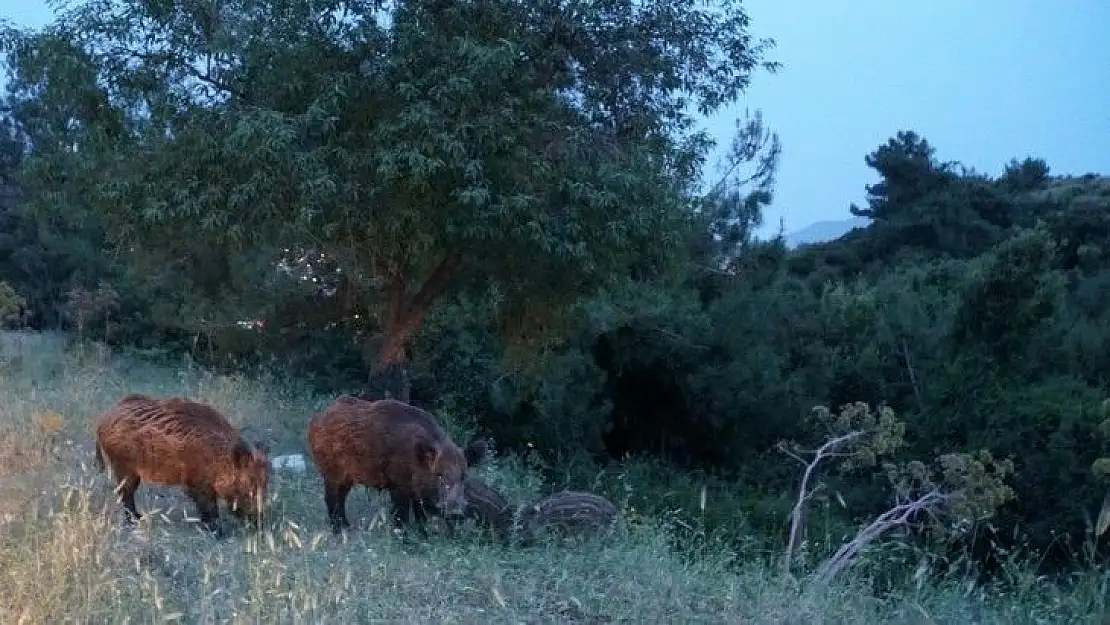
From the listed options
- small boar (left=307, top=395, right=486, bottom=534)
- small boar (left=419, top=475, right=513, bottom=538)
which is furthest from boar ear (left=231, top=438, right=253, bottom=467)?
small boar (left=419, top=475, right=513, bottom=538)

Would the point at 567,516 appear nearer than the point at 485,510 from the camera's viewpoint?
Yes

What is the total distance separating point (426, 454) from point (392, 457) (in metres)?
0.42

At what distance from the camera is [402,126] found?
10.2 metres

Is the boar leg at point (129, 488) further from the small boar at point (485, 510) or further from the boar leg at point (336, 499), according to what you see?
the small boar at point (485, 510)

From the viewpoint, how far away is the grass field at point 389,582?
4473mm

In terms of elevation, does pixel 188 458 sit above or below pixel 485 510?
above

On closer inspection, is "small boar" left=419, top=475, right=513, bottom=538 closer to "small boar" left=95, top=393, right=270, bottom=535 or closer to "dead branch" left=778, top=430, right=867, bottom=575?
"small boar" left=95, top=393, right=270, bottom=535

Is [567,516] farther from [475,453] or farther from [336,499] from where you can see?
[336,499]

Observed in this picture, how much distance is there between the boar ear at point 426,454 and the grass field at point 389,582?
559 mm

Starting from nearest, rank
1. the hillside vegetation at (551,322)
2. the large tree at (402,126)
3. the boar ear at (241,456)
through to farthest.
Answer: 1. the hillside vegetation at (551,322)
2. the boar ear at (241,456)
3. the large tree at (402,126)

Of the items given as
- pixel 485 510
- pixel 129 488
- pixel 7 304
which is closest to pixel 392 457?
pixel 485 510

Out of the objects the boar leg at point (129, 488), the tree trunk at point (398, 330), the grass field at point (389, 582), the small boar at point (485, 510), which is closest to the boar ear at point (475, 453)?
the small boar at point (485, 510)

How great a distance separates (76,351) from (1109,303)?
19.8 metres

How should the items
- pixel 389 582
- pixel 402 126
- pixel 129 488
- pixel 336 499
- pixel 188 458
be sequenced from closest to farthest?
pixel 389 582, pixel 188 458, pixel 129 488, pixel 336 499, pixel 402 126
